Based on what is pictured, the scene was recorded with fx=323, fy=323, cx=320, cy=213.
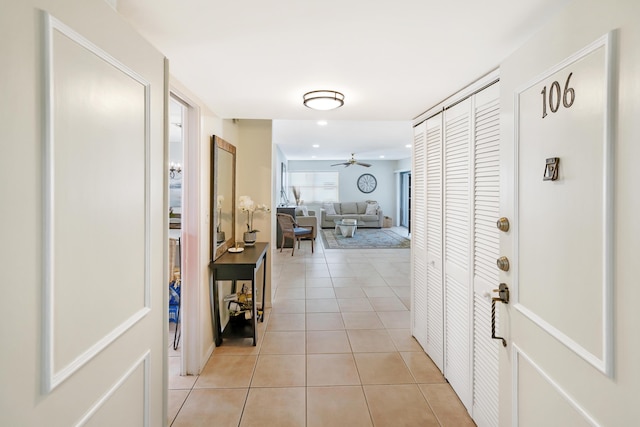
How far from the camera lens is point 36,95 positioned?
0.71 m

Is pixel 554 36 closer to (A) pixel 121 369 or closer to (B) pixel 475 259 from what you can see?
(B) pixel 475 259

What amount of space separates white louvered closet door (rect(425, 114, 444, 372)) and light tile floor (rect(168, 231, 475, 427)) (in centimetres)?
22

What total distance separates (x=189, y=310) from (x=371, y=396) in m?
1.43

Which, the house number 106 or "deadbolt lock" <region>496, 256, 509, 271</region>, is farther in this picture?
"deadbolt lock" <region>496, 256, 509, 271</region>

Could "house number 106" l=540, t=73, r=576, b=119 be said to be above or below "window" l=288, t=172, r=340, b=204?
below

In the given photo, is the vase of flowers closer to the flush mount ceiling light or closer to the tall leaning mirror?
the tall leaning mirror

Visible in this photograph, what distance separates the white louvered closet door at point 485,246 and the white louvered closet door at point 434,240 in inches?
20.0

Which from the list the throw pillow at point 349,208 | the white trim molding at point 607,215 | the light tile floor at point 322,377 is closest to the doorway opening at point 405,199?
the throw pillow at point 349,208

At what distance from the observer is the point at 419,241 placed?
2.84m

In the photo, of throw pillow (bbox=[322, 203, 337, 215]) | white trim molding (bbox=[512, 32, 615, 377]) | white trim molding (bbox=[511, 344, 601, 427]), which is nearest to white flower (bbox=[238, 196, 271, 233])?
white trim molding (bbox=[511, 344, 601, 427])

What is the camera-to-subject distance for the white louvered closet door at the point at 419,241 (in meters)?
2.74

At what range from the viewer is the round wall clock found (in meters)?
11.9

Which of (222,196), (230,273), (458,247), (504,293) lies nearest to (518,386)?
(504,293)

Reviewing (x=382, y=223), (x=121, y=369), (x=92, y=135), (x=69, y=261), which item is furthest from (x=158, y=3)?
(x=382, y=223)
